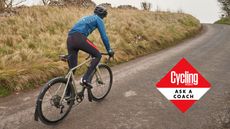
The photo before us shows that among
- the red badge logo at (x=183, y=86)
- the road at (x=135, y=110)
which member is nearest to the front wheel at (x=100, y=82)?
the road at (x=135, y=110)

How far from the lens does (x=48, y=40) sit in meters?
13.4

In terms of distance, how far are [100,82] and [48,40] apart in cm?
648

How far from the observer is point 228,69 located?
11742mm

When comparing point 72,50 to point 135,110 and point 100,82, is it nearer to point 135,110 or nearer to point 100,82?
point 100,82

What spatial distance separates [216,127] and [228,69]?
6.39 metres

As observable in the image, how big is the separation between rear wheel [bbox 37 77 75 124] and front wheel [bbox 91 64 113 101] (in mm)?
1158

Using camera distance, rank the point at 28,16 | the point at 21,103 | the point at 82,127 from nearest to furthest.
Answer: the point at 82,127, the point at 21,103, the point at 28,16

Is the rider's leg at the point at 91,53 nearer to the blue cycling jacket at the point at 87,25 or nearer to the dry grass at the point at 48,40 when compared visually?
the blue cycling jacket at the point at 87,25

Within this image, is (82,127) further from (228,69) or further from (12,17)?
(12,17)

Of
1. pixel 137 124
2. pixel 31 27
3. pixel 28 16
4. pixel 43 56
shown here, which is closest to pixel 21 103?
pixel 137 124

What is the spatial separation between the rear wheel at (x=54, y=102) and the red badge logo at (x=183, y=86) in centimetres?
238

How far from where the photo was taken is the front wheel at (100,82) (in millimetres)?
7473

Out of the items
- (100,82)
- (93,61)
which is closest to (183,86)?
(100,82)

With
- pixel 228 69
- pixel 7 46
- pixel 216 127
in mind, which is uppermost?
pixel 7 46
